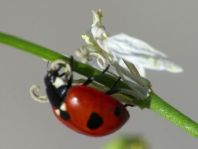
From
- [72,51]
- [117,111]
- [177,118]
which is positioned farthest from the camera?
[72,51]

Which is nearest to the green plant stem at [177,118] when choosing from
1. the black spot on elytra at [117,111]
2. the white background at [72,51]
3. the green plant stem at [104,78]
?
the green plant stem at [104,78]

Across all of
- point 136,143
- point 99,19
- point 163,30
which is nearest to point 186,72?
point 163,30

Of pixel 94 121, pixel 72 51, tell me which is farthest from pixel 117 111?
pixel 72 51

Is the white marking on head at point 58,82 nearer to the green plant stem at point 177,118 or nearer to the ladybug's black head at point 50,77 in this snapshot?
the ladybug's black head at point 50,77

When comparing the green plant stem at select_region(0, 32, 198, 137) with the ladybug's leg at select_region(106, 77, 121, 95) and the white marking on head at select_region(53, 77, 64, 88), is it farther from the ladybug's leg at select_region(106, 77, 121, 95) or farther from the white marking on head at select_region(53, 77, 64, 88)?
the white marking on head at select_region(53, 77, 64, 88)

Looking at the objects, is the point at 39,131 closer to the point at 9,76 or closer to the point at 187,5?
the point at 9,76

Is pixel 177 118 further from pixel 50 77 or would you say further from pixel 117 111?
pixel 50 77
